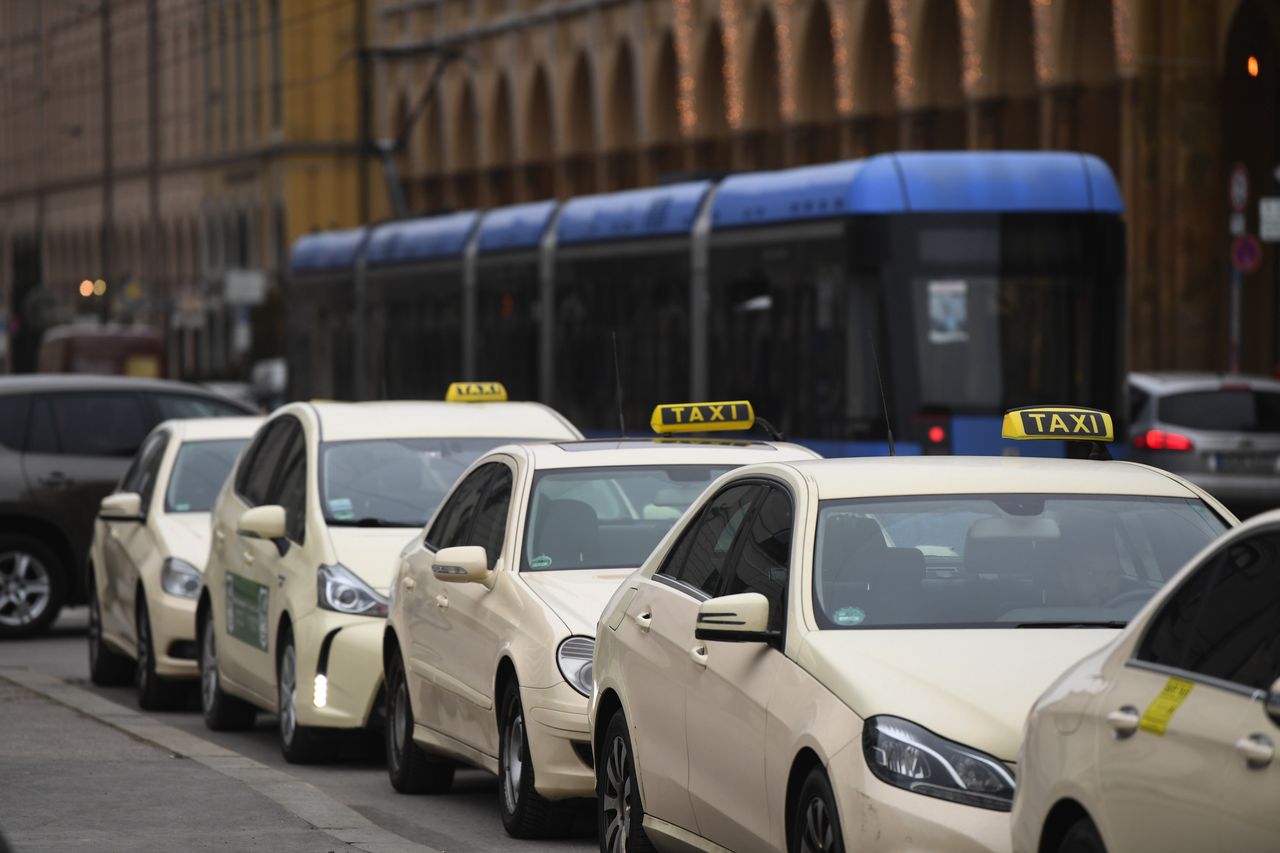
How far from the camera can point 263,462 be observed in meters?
13.8

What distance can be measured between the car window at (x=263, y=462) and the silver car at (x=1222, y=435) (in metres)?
14.4

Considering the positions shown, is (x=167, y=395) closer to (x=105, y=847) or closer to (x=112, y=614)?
(x=112, y=614)

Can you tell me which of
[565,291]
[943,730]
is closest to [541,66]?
[565,291]

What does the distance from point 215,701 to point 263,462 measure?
118 centimetres

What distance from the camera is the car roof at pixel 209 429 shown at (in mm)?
16156

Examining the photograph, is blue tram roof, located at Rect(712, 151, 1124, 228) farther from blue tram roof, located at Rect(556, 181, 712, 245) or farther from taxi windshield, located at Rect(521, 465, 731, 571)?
taxi windshield, located at Rect(521, 465, 731, 571)

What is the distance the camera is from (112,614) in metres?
15.8

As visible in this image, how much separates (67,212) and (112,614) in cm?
9756

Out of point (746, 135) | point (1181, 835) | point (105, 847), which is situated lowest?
point (105, 847)

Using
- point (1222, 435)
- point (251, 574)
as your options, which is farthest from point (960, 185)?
point (251, 574)

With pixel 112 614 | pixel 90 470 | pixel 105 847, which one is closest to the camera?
pixel 105 847

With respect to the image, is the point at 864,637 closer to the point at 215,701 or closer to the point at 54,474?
the point at 215,701

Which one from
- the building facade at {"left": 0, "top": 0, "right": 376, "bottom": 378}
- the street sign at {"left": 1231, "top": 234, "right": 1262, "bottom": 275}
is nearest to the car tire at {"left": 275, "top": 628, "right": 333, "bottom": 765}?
the street sign at {"left": 1231, "top": 234, "right": 1262, "bottom": 275}

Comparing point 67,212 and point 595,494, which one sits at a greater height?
point 67,212
